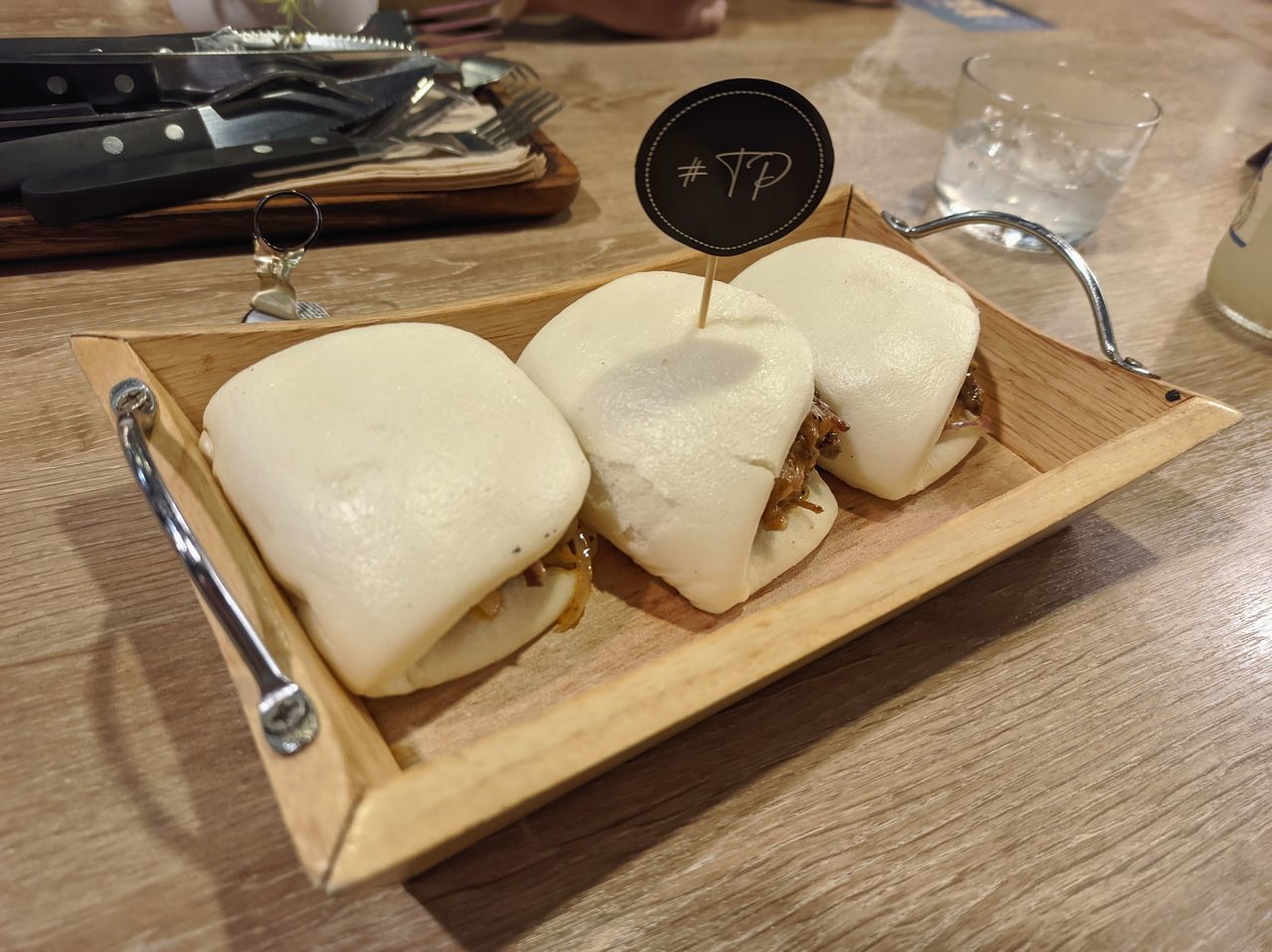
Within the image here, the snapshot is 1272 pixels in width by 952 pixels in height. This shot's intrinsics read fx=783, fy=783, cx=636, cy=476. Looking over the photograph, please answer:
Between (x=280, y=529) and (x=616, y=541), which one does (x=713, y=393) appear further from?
(x=280, y=529)

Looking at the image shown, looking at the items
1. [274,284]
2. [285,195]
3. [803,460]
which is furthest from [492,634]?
[285,195]

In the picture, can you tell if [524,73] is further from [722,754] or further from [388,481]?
[722,754]

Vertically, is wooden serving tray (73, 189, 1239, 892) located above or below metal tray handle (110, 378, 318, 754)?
below

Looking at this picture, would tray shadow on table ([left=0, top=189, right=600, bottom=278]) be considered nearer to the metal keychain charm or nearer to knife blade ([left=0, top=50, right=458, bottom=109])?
the metal keychain charm

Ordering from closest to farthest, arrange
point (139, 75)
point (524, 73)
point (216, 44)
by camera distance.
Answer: point (139, 75) < point (216, 44) < point (524, 73)

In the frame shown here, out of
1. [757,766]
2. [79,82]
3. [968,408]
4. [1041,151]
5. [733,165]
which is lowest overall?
[757,766]

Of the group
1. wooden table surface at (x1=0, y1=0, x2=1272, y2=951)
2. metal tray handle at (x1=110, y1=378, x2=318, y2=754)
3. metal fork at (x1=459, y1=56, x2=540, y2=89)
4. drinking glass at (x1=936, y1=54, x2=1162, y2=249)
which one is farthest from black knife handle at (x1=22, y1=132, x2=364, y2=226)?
drinking glass at (x1=936, y1=54, x2=1162, y2=249)
